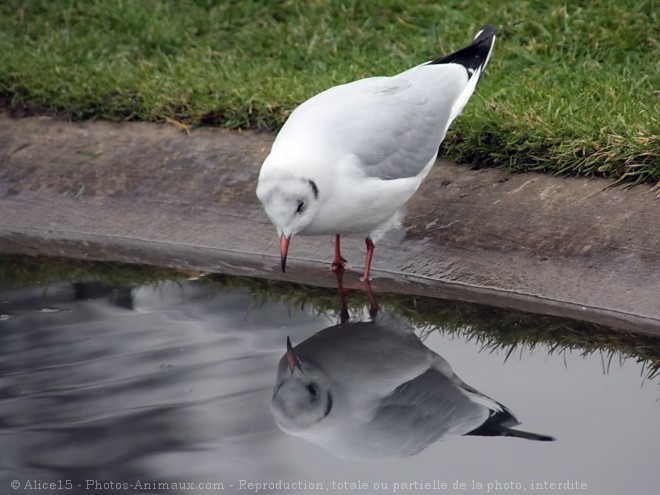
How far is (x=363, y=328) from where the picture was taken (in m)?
4.55

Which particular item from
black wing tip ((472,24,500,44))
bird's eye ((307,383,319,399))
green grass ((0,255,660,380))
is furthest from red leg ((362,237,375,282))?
black wing tip ((472,24,500,44))

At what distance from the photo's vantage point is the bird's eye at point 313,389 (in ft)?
13.1

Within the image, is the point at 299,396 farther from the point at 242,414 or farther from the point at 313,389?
the point at 242,414

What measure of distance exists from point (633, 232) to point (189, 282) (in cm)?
185

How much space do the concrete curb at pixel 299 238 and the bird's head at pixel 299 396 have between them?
80 cm

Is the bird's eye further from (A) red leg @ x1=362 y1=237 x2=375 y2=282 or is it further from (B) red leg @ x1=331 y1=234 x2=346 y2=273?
(B) red leg @ x1=331 y1=234 x2=346 y2=273

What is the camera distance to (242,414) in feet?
12.7

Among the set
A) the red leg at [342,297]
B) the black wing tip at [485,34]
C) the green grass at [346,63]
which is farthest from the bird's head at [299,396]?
the black wing tip at [485,34]

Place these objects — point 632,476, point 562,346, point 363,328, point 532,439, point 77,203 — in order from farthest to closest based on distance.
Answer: point 77,203 < point 363,328 < point 562,346 < point 532,439 < point 632,476

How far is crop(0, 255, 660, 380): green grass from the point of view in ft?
13.8

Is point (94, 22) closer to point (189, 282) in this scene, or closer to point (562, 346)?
point (189, 282)

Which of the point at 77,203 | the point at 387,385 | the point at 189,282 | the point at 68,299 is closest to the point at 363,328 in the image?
the point at 387,385

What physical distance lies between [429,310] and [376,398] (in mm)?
754

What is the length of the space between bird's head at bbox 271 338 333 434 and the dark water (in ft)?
0.14
